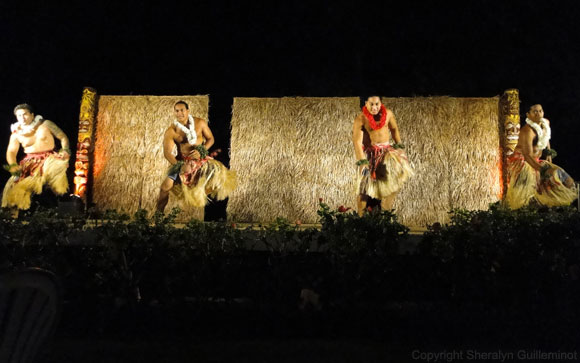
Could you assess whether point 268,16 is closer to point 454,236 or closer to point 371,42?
point 371,42

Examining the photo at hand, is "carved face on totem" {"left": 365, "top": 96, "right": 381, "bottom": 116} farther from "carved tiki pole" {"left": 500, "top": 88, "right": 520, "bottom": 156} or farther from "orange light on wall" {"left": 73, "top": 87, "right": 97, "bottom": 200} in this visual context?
"orange light on wall" {"left": 73, "top": 87, "right": 97, "bottom": 200}

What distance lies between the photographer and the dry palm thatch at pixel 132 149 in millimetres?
6785

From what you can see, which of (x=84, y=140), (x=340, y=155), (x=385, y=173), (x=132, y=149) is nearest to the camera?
(x=385, y=173)

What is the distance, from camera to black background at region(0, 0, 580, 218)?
24.8 feet

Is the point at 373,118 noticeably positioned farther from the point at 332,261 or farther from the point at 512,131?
the point at 332,261

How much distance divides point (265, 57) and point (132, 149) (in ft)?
8.53

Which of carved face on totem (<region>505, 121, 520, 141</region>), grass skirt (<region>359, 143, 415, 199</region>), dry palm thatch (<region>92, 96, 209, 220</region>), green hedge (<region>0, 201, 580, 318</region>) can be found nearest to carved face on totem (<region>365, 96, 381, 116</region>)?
grass skirt (<region>359, 143, 415, 199</region>)

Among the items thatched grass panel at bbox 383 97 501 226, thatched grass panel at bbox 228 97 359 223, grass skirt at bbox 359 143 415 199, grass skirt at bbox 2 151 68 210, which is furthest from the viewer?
thatched grass panel at bbox 228 97 359 223

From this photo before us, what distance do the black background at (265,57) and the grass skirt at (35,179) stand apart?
6.01 feet

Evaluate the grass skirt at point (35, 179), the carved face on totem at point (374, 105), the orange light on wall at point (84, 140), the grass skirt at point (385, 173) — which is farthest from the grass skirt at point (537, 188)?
the grass skirt at point (35, 179)

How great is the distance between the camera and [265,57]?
25.7 feet

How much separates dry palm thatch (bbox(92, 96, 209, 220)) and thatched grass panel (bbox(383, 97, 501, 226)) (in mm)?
2996

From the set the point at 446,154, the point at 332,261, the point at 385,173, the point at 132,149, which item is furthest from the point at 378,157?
the point at 132,149

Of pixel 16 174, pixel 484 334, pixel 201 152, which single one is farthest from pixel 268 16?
pixel 484 334
